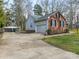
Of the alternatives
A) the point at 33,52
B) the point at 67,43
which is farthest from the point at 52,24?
the point at 33,52

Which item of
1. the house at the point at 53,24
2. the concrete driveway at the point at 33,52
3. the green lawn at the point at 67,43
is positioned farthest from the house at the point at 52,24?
the concrete driveway at the point at 33,52

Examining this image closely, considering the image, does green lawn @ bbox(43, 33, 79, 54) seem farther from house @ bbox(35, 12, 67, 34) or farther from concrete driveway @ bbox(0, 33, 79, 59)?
house @ bbox(35, 12, 67, 34)

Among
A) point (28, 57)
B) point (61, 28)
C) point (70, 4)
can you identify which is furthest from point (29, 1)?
point (28, 57)

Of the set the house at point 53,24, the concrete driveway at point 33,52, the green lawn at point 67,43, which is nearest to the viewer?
the concrete driveway at point 33,52

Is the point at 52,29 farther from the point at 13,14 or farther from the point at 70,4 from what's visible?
the point at 13,14

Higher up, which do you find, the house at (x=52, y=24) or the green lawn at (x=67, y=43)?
the house at (x=52, y=24)

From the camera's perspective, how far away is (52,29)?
1416 inches

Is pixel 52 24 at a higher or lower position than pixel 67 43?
higher

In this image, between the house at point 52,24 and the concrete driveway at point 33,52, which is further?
the house at point 52,24

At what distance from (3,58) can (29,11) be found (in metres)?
49.1

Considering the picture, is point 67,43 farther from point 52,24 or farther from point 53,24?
point 53,24

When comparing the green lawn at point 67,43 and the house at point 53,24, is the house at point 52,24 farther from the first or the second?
the green lawn at point 67,43

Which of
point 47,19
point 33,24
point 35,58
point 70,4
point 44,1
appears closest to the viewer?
point 35,58

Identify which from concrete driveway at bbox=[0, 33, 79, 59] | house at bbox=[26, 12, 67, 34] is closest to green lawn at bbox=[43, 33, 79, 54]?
concrete driveway at bbox=[0, 33, 79, 59]
